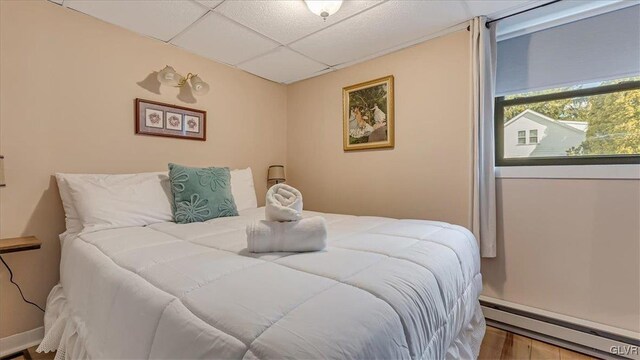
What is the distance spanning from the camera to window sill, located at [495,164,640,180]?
170cm

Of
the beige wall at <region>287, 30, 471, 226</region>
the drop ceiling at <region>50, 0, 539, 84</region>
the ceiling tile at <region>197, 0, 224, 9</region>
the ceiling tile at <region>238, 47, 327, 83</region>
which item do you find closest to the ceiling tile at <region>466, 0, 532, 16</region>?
the drop ceiling at <region>50, 0, 539, 84</region>

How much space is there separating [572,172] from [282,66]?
8.70 feet

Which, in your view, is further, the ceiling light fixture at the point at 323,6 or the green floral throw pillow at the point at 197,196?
the green floral throw pillow at the point at 197,196

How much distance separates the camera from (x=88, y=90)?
2.02 meters

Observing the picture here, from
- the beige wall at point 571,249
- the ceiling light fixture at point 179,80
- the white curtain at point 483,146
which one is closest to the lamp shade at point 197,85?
the ceiling light fixture at point 179,80

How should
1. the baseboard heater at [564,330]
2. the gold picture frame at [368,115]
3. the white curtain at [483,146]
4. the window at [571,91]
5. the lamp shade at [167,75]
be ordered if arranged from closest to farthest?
the baseboard heater at [564,330], the window at [571,91], the white curtain at [483,146], the lamp shade at [167,75], the gold picture frame at [368,115]

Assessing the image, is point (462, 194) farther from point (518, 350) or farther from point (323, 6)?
point (323, 6)

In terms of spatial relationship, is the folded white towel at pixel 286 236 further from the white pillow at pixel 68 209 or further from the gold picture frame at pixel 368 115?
the gold picture frame at pixel 368 115

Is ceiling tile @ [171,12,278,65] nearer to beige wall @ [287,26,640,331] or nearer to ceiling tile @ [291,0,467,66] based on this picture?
ceiling tile @ [291,0,467,66]

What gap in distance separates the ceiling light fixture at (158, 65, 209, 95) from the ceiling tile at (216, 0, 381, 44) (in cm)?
65

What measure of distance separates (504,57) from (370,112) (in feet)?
3.84

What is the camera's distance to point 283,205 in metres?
1.30

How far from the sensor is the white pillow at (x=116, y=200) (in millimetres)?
1711

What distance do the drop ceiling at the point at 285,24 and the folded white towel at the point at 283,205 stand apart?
1.38 m
